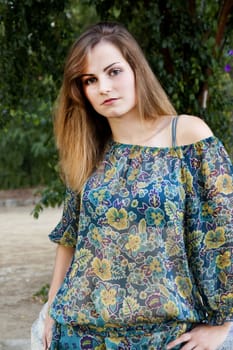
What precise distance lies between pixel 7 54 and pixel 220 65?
1.39m

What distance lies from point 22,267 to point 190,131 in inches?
264

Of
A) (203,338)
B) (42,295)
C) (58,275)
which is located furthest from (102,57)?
(42,295)

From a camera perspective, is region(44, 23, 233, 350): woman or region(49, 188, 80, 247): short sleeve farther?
region(49, 188, 80, 247): short sleeve

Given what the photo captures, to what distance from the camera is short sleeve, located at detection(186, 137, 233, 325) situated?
1698mm

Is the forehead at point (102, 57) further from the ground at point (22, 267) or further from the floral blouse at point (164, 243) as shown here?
the ground at point (22, 267)

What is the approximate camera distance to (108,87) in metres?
1.79

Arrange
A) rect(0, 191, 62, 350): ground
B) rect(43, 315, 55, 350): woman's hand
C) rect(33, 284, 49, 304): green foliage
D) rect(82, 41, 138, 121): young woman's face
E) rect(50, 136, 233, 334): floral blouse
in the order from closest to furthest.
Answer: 1. rect(50, 136, 233, 334): floral blouse
2. rect(82, 41, 138, 121): young woman's face
3. rect(43, 315, 55, 350): woman's hand
4. rect(0, 191, 62, 350): ground
5. rect(33, 284, 49, 304): green foliage

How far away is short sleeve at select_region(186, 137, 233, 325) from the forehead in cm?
30

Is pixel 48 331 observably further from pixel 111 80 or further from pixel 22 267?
pixel 22 267

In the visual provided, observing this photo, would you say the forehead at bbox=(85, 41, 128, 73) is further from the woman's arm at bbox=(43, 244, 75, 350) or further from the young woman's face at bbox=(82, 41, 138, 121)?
the woman's arm at bbox=(43, 244, 75, 350)

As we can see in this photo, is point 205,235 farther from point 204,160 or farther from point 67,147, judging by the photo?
point 67,147

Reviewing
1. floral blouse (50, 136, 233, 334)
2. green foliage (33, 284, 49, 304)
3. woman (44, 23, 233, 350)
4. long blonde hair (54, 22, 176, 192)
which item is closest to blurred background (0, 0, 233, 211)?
green foliage (33, 284, 49, 304)

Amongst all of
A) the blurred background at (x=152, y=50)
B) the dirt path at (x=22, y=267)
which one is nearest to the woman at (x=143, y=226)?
the blurred background at (x=152, y=50)

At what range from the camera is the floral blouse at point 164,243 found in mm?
1698
